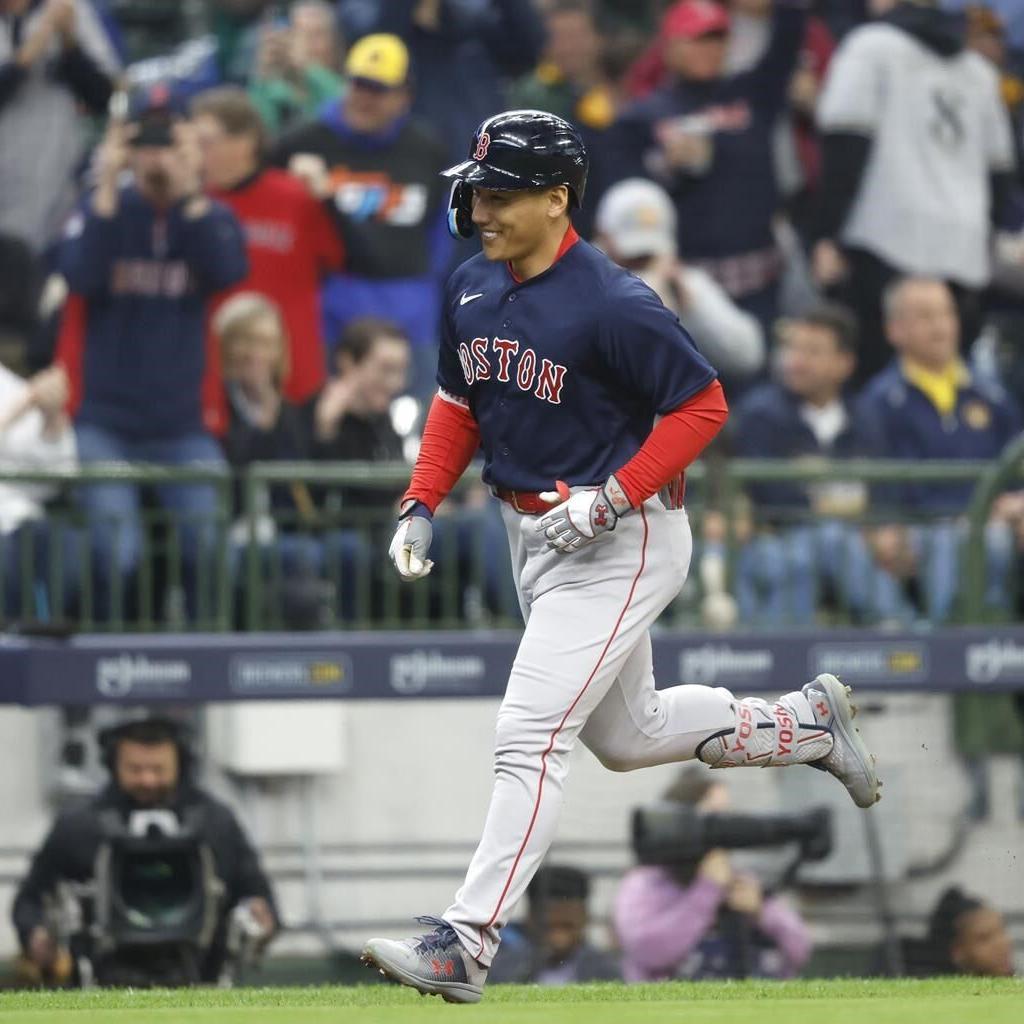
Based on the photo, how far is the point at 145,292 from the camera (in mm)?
9836

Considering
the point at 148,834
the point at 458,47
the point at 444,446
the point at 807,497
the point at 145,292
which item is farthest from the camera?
the point at 458,47

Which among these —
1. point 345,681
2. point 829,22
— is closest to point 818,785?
point 345,681

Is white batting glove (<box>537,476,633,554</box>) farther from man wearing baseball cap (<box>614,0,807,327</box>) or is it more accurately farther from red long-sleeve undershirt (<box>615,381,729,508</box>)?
man wearing baseball cap (<box>614,0,807,327</box>)

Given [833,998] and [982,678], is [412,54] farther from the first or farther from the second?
[833,998]

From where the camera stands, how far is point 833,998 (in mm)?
5773

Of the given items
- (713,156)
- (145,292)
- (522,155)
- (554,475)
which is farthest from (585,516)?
(713,156)

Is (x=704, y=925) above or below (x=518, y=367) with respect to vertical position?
below

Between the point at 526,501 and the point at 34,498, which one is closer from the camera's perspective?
the point at 526,501

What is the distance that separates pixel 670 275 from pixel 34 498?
10.3 feet

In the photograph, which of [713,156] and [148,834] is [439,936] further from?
[713,156]

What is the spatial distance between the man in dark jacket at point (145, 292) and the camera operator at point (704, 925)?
8.86 ft

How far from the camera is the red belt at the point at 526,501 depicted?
5.47m

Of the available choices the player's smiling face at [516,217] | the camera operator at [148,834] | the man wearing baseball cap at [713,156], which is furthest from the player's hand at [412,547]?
the man wearing baseball cap at [713,156]

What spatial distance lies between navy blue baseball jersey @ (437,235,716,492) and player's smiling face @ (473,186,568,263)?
0.27 feet
